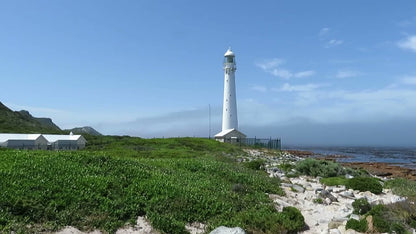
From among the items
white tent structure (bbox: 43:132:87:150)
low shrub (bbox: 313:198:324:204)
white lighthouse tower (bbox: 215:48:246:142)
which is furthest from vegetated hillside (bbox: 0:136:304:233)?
white lighthouse tower (bbox: 215:48:246:142)

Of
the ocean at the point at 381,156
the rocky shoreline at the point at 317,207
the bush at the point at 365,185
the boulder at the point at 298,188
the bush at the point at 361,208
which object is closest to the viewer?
the rocky shoreline at the point at 317,207

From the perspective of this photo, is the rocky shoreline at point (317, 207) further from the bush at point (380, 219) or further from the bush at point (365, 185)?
the bush at point (365, 185)

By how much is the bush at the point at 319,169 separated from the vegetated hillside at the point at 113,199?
10240mm

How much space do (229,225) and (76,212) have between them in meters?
4.45

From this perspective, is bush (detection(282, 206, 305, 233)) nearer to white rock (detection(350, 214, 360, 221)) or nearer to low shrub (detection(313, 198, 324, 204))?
white rock (detection(350, 214, 360, 221))

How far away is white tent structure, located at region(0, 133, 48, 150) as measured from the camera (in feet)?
156

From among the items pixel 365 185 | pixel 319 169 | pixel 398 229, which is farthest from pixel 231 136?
pixel 398 229

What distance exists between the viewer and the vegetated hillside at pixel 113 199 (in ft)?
31.9

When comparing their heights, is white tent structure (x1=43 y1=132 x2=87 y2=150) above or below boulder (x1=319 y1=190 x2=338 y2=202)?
above

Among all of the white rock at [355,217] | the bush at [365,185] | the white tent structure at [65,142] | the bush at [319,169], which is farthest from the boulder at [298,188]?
the white tent structure at [65,142]

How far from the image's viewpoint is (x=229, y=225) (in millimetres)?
10664

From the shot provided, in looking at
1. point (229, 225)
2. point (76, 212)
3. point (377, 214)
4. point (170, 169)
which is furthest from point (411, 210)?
point (76, 212)

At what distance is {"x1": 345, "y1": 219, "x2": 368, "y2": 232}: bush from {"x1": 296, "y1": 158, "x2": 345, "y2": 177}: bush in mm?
12671

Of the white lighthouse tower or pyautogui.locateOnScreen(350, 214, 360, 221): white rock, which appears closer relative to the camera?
pyautogui.locateOnScreen(350, 214, 360, 221): white rock
